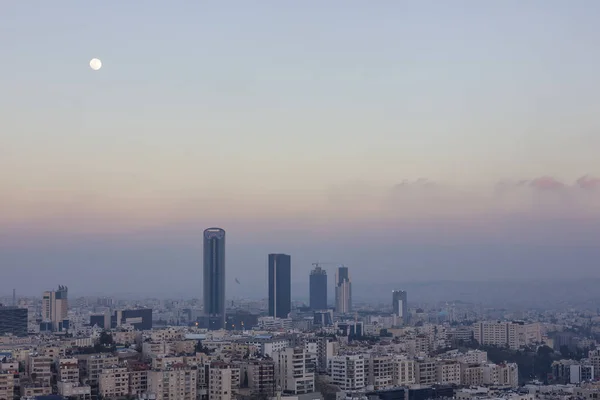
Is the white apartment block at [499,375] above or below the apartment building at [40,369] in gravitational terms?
below

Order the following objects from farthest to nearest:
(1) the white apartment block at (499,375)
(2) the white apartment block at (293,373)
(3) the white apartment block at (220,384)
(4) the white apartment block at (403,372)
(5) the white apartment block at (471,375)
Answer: (1) the white apartment block at (499,375) → (5) the white apartment block at (471,375) → (4) the white apartment block at (403,372) → (2) the white apartment block at (293,373) → (3) the white apartment block at (220,384)

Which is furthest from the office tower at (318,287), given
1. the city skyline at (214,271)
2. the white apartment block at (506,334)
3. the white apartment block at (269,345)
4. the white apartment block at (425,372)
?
the white apartment block at (425,372)

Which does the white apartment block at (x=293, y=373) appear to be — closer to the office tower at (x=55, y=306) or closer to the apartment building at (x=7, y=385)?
the apartment building at (x=7, y=385)

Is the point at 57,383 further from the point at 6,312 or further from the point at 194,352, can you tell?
the point at 6,312

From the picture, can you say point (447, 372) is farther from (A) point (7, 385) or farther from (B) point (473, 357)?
(A) point (7, 385)

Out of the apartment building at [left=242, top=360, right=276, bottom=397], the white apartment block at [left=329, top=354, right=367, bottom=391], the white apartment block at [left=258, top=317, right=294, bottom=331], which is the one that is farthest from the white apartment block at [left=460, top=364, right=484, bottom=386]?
the white apartment block at [left=258, top=317, right=294, bottom=331]

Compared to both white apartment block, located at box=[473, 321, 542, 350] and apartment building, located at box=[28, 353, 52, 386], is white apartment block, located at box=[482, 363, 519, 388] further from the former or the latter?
apartment building, located at box=[28, 353, 52, 386]

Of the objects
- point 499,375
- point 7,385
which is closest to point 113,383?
point 7,385
